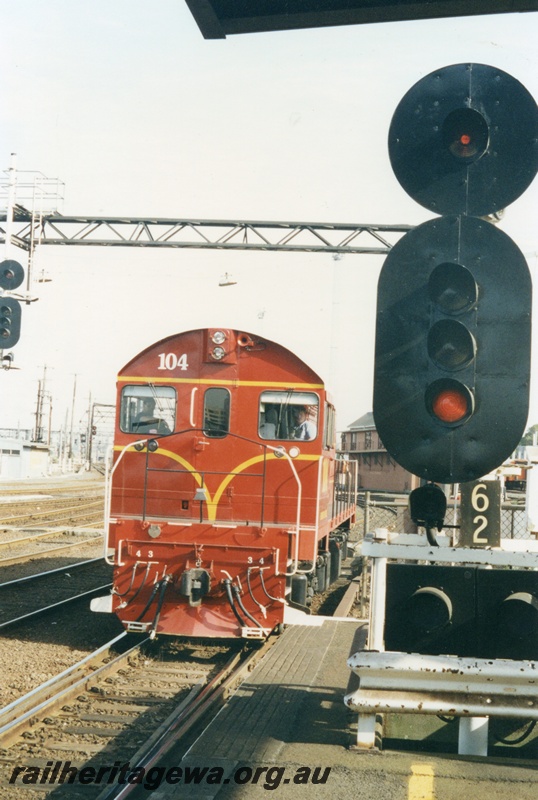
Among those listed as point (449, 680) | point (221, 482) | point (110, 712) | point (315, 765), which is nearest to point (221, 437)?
point (221, 482)

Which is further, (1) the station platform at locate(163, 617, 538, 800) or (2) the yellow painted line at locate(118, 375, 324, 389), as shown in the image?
(2) the yellow painted line at locate(118, 375, 324, 389)

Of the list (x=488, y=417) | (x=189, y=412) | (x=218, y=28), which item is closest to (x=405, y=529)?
(x=189, y=412)

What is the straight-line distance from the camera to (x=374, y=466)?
37031mm

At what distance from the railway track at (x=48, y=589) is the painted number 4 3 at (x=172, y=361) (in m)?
3.53

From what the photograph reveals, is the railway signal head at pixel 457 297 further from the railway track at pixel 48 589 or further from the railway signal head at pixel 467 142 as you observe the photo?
the railway track at pixel 48 589

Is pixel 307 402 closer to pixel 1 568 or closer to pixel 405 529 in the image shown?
pixel 405 529

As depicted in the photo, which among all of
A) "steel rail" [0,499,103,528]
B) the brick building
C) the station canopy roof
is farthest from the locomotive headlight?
the brick building

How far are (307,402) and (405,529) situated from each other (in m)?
1.94

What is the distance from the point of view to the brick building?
113ft

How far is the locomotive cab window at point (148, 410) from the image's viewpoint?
410 inches

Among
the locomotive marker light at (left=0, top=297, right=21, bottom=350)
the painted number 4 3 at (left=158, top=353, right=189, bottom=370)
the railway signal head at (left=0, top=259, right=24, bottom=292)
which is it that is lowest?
the painted number 4 3 at (left=158, top=353, right=189, bottom=370)

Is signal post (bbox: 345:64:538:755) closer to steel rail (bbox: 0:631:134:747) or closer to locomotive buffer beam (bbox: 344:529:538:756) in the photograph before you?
locomotive buffer beam (bbox: 344:529:538:756)

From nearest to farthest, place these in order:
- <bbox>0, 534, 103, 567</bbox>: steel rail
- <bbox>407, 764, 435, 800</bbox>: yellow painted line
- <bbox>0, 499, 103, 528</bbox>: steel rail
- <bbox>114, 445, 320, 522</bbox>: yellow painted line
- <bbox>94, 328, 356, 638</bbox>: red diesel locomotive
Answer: <bbox>407, 764, 435, 800</bbox>: yellow painted line → <bbox>94, 328, 356, 638</bbox>: red diesel locomotive → <bbox>114, 445, 320, 522</bbox>: yellow painted line → <bbox>0, 534, 103, 567</bbox>: steel rail → <bbox>0, 499, 103, 528</bbox>: steel rail

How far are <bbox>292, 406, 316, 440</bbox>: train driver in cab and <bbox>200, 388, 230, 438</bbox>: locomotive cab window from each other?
0.82m
